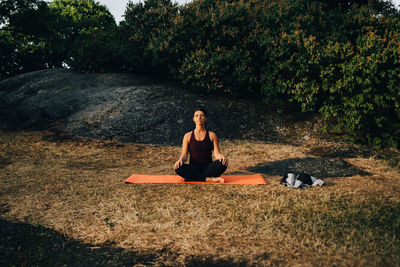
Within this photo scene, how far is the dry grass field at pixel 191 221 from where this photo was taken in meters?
2.86

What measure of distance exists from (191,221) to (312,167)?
11.9ft

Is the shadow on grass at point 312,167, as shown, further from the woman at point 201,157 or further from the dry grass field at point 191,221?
the woman at point 201,157

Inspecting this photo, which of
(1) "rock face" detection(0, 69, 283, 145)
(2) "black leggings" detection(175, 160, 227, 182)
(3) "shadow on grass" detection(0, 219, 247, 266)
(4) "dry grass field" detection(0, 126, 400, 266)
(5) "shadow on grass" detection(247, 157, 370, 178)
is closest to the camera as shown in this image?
(3) "shadow on grass" detection(0, 219, 247, 266)

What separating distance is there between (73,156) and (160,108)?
3297mm

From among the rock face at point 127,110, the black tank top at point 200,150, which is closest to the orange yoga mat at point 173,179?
the black tank top at point 200,150

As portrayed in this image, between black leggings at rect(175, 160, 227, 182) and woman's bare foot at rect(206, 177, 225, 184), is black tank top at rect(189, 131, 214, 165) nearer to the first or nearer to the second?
black leggings at rect(175, 160, 227, 182)

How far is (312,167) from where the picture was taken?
20.4 ft

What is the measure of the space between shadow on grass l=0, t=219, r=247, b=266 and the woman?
2.36 m

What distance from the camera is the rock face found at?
887 cm

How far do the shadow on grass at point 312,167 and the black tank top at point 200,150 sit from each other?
50.8 inches

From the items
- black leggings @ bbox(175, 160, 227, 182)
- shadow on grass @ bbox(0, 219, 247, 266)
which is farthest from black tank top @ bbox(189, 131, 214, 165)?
shadow on grass @ bbox(0, 219, 247, 266)

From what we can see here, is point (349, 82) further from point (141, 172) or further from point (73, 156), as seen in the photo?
point (73, 156)

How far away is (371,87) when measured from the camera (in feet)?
24.1

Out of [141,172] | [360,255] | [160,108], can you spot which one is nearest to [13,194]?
[141,172]
